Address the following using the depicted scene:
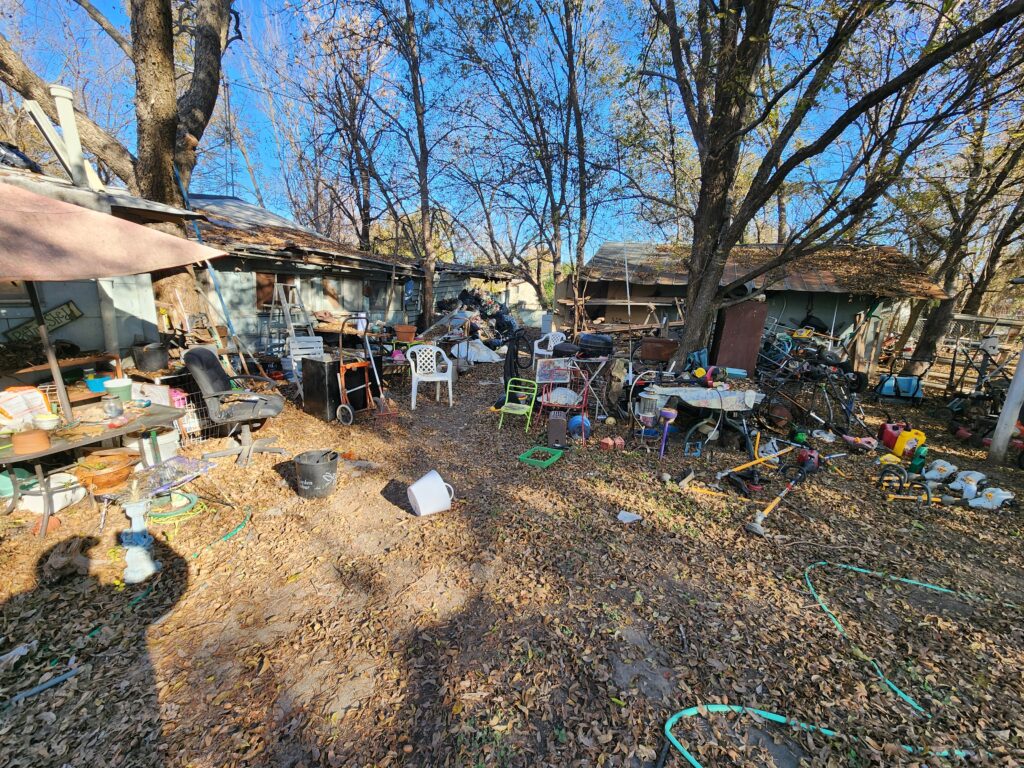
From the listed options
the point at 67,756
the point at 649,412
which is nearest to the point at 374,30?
the point at 649,412

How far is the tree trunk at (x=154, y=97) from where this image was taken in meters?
5.85

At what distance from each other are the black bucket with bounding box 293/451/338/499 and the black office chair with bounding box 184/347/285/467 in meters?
1.09

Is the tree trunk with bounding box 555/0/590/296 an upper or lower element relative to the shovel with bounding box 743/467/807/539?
upper

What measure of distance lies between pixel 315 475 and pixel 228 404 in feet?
6.87

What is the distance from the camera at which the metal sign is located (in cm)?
472

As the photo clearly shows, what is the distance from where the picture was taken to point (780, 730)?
2.23 metres

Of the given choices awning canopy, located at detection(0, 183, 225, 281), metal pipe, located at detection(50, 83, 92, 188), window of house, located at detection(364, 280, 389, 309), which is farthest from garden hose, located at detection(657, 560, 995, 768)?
window of house, located at detection(364, 280, 389, 309)

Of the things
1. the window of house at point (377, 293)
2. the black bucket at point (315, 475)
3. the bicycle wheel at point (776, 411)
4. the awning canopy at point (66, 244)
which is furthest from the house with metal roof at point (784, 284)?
the awning canopy at point (66, 244)

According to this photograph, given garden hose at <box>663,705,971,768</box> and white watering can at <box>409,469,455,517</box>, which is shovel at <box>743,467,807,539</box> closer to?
garden hose at <box>663,705,971,768</box>

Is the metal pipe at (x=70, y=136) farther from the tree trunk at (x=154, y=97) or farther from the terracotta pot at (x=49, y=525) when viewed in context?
the terracotta pot at (x=49, y=525)

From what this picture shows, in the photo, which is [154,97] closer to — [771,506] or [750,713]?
[750,713]

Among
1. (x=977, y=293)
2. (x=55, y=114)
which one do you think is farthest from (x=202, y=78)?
(x=977, y=293)

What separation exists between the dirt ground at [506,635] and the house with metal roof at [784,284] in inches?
276

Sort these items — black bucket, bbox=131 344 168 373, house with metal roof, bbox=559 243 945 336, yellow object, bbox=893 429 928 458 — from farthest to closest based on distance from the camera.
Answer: house with metal roof, bbox=559 243 945 336
yellow object, bbox=893 429 928 458
black bucket, bbox=131 344 168 373
